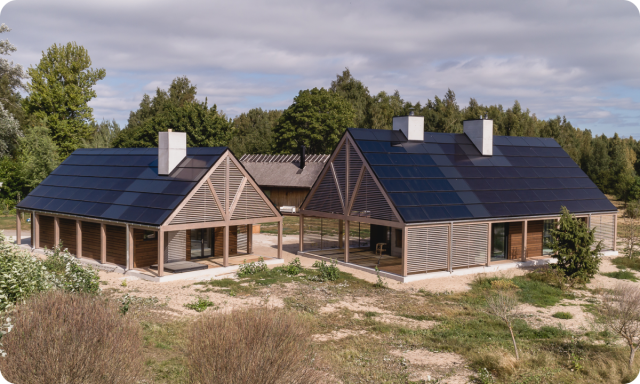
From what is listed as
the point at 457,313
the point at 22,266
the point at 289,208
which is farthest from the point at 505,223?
the point at 289,208

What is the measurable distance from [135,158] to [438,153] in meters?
15.1

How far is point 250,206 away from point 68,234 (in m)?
9.14

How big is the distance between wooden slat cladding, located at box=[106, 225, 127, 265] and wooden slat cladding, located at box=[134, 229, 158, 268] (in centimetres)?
75

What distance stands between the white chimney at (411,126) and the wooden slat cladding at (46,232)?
59.7 ft

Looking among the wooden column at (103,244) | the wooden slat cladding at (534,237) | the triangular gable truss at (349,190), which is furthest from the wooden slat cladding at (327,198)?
the wooden column at (103,244)

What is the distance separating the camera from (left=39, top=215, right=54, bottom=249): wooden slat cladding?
83.7 ft

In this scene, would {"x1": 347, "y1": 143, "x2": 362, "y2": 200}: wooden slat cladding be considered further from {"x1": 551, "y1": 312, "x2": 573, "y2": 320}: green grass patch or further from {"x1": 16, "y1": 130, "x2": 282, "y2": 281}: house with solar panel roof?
{"x1": 551, "y1": 312, "x2": 573, "y2": 320}: green grass patch

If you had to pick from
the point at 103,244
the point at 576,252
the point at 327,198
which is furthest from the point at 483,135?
the point at 103,244

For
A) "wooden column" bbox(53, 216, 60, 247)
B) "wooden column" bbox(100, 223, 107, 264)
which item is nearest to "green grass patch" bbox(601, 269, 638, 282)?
"wooden column" bbox(100, 223, 107, 264)

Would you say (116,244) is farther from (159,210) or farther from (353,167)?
(353,167)

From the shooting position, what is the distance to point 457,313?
16.0m

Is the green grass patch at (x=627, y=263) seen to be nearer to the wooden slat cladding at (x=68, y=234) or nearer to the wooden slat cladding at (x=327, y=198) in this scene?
the wooden slat cladding at (x=327, y=198)

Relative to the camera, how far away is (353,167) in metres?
23.8

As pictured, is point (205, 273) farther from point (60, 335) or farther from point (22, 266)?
point (60, 335)
